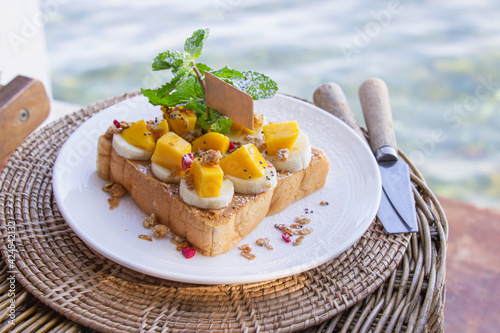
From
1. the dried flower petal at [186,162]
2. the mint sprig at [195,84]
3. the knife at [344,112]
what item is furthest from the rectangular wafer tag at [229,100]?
the knife at [344,112]

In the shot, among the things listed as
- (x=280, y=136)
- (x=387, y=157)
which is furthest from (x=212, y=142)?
(x=387, y=157)

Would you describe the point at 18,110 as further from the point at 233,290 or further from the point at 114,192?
the point at 233,290

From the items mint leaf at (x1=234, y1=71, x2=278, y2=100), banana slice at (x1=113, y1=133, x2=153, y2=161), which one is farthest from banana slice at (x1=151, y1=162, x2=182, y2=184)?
mint leaf at (x1=234, y1=71, x2=278, y2=100)

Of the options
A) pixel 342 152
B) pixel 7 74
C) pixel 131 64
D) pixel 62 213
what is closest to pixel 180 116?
pixel 62 213

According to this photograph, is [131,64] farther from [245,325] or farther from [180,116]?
[245,325]

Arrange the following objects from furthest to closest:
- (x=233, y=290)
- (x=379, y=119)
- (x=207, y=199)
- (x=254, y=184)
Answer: (x=379, y=119)
(x=254, y=184)
(x=207, y=199)
(x=233, y=290)

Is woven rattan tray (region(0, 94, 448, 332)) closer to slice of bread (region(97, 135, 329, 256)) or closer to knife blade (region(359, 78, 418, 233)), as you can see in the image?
knife blade (region(359, 78, 418, 233))
